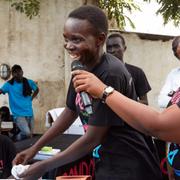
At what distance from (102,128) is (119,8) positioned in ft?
30.0

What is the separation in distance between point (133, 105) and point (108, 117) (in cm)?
56

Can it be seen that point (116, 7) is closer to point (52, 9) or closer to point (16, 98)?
point (52, 9)

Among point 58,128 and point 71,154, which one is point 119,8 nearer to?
point 58,128

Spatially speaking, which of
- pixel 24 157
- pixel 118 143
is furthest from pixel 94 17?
pixel 24 157

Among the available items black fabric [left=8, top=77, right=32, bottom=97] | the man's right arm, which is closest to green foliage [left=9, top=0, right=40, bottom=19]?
black fabric [left=8, top=77, right=32, bottom=97]

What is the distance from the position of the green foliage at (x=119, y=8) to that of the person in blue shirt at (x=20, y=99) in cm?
259

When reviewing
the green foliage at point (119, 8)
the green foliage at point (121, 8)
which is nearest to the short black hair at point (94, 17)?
the green foliage at point (121, 8)

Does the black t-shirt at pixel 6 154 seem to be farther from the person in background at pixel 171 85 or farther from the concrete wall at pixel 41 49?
the concrete wall at pixel 41 49

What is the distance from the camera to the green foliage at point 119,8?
36.4ft

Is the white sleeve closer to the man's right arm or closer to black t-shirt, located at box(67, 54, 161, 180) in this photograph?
the man's right arm

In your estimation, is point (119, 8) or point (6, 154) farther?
point (119, 8)

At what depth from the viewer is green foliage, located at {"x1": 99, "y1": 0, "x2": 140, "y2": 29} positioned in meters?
11.1

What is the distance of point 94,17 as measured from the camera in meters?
2.39

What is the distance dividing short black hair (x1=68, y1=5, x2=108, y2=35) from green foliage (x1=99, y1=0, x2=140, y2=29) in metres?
8.60
